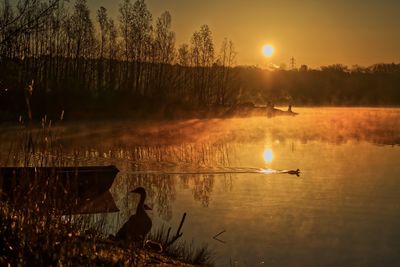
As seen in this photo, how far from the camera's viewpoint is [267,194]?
1512 centimetres

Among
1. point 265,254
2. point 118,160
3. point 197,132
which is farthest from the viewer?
point 197,132

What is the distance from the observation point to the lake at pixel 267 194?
983 cm

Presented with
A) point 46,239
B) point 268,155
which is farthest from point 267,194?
point 46,239

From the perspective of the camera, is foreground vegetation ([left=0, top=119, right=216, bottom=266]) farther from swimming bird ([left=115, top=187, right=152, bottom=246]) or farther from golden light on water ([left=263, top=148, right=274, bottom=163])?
golden light on water ([left=263, top=148, right=274, bottom=163])

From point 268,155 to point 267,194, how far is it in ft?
32.4

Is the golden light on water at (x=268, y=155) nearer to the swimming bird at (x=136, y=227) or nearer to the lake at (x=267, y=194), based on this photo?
the lake at (x=267, y=194)

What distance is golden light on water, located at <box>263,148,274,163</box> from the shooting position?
2311cm

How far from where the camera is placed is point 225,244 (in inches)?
394

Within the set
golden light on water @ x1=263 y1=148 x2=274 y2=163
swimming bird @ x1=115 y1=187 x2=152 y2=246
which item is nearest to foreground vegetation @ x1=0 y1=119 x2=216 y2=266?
swimming bird @ x1=115 y1=187 x2=152 y2=246

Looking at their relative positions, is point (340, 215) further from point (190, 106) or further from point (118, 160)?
point (190, 106)

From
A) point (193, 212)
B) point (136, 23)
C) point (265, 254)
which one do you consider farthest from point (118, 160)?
point (136, 23)

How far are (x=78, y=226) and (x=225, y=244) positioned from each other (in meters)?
3.96

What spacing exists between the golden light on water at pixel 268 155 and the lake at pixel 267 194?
0.36 ft

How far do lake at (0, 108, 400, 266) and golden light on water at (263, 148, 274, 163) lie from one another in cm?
11
